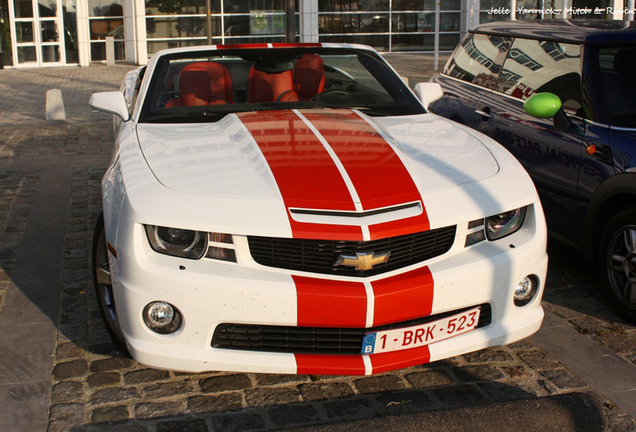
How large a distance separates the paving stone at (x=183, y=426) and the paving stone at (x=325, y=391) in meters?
0.51

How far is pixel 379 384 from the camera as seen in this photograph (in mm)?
3434

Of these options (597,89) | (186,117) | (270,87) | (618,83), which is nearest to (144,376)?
(186,117)

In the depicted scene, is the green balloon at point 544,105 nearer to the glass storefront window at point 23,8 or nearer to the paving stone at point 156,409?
the paving stone at point 156,409

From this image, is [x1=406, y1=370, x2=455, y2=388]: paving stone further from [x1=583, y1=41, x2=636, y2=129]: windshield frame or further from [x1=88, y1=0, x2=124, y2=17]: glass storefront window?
[x1=88, y1=0, x2=124, y2=17]: glass storefront window

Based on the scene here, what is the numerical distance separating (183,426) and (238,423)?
9.4 inches

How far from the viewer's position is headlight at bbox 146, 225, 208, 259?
3.01 m

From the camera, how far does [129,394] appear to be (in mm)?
3311

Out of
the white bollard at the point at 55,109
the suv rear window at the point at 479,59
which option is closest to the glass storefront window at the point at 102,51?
the white bollard at the point at 55,109

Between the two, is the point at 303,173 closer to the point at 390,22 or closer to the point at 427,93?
the point at 427,93

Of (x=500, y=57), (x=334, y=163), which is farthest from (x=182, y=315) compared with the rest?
(x=500, y=57)

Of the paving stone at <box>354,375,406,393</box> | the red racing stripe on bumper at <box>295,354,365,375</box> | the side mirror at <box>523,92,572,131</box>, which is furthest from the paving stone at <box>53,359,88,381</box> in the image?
the side mirror at <box>523,92,572,131</box>

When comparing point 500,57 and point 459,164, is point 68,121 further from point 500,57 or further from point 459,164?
point 459,164

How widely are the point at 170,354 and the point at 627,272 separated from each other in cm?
270

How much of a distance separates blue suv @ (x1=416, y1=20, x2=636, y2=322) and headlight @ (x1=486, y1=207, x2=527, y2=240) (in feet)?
3.36
